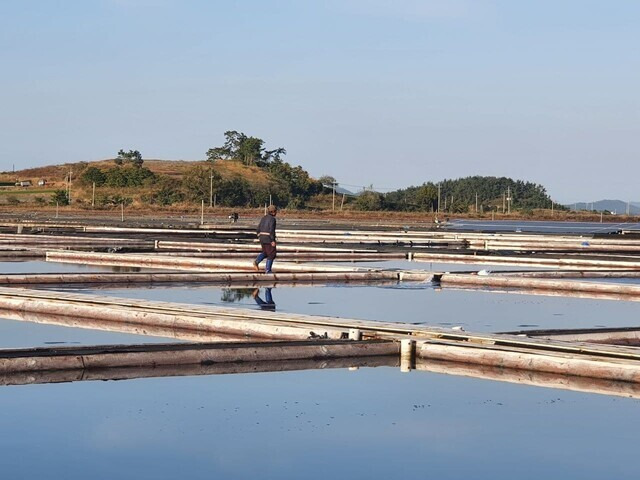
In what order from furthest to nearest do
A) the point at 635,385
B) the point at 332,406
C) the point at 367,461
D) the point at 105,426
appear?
the point at 635,385 → the point at 332,406 → the point at 105,426 → the point at 367,461

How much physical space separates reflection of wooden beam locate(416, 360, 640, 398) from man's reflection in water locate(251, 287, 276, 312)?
5.59 m

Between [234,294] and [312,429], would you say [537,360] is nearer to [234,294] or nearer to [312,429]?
[312,429]

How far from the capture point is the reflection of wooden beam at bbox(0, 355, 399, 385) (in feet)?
32.2

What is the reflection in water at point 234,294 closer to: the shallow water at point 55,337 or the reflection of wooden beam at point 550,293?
Result: the reflection of wooden beam at point 550,293

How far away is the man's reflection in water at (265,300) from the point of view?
16.6 metres

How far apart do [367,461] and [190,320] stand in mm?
6335

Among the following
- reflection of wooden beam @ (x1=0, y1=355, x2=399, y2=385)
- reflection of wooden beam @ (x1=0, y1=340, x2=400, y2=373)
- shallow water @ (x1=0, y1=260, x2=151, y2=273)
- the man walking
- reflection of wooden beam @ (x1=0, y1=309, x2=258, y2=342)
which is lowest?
shallow water @ (x1=0, y1=260, x2=151, y2=273)

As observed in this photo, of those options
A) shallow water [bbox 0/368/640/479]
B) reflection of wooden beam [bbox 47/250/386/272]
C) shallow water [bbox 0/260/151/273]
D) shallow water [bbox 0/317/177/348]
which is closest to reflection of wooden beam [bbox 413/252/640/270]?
reflection of wooden beam [bbox 47/250/386/272]

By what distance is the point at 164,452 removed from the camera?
743 centimetres

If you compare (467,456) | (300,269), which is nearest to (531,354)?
(467,456)

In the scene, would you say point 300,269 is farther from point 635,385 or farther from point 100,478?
point 100,478

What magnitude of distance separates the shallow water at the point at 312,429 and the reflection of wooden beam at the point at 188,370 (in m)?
0.21

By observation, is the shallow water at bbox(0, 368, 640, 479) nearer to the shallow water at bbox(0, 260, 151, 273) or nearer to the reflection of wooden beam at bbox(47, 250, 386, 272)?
the reflection of wooden beam at bbox(47, 250, 386, 272)

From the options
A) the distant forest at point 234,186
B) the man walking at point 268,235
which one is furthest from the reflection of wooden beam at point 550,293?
the distant forest at point 234,186
